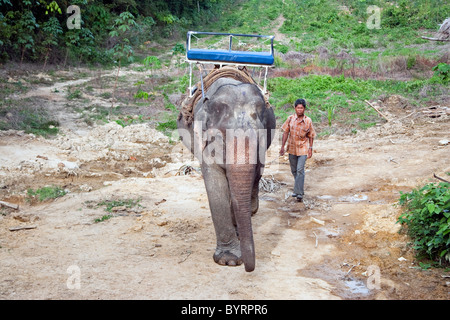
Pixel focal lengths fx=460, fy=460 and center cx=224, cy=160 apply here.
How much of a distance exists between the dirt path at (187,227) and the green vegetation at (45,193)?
0.50 feet

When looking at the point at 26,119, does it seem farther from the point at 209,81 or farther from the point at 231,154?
the point at 231,154

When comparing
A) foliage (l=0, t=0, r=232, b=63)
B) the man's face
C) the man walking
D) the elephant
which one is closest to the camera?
the elephant

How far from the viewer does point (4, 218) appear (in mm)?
7266

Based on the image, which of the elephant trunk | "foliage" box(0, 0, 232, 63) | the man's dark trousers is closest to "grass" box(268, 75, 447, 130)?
"foliage" box(0, 0, 232, 63)

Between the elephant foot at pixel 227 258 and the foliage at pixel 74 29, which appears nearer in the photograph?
the elephant foot at pixel 227 258

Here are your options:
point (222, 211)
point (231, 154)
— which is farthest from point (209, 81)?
point (222, 211)

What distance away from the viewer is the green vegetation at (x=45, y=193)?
834 cm

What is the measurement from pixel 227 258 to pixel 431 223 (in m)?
2.55

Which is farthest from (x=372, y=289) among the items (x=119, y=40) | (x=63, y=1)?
(x=119, y=40)

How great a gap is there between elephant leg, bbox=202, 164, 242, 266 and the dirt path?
195 millimetres

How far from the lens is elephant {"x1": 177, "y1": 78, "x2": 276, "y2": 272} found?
5305mm

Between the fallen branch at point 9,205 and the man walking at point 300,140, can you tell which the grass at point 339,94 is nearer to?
the man walking at point 300,140

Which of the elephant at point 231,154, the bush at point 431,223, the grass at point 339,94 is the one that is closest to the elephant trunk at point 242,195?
the elephant at point 231,154

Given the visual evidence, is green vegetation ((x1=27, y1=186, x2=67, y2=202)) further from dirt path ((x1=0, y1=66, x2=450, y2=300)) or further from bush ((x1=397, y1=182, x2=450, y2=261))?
bush ((x1=397, y1=182, x2=450, y2=261))
